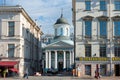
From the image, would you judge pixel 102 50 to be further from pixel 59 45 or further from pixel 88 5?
pixel 59 45

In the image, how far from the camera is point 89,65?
213ft

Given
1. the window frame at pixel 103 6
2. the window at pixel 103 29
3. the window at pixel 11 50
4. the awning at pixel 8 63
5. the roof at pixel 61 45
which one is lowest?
the awning at pixel 8 63

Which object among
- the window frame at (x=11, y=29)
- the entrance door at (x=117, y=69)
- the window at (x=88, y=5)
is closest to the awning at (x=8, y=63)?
the window frame at (x=11, y=29)

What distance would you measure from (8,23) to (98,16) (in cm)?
1558

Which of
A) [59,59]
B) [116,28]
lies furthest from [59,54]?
[116,28]

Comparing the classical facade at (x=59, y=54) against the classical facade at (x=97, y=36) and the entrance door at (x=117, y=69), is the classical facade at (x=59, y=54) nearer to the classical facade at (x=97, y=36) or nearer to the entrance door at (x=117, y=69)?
the classical facade at (x=97, y=36)

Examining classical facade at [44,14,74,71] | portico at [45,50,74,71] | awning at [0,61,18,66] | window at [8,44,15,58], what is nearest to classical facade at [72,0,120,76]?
awning at [0,61,18,66]

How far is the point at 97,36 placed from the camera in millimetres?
65062

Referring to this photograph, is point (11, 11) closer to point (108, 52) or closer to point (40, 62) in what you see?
point (108, 52)

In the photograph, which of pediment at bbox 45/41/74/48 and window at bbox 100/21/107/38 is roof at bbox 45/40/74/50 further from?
window at bbox 100/21/107/38

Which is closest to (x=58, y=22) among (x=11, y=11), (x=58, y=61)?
(x=58, y=61)

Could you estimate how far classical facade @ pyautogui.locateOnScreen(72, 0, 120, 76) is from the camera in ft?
212

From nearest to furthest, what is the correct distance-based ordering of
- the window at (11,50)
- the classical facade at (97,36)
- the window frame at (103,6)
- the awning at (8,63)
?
the awning at (8,63) → the classical facade at (97,36) → the window frame at (103,6) → the window at (11,50)

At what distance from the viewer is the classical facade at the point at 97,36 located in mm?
64625
